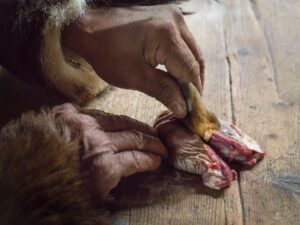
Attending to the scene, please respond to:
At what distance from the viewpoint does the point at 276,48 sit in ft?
3.91

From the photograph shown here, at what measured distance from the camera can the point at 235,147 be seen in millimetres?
890

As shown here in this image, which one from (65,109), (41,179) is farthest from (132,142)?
(41,179)

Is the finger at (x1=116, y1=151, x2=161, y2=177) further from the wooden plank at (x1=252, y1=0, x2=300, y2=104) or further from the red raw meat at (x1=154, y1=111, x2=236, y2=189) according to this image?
the wooden plank at (x1=252, y1=0, x2=300, y2=104)

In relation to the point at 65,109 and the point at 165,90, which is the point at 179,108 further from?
the point at 65,109

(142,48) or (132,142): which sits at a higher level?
(142,48)

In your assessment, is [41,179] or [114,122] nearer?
[41,179]

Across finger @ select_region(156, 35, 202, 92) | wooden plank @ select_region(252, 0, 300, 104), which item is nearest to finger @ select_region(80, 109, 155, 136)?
finger @ select_region(156, 35, 202, 92)

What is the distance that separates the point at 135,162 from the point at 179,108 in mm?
120

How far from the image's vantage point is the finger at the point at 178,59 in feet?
2.77

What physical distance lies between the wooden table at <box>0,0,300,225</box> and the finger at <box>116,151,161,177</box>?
58 millimetres

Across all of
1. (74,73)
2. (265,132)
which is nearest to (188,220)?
(265,132)

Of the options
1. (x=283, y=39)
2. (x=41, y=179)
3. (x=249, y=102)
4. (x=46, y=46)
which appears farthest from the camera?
(x=283, y=39)

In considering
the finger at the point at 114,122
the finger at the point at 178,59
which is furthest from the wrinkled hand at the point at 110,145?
the finger at the point at 178,59

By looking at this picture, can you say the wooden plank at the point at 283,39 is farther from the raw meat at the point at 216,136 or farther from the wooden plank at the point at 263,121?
the raw meat at the point at 216,136
